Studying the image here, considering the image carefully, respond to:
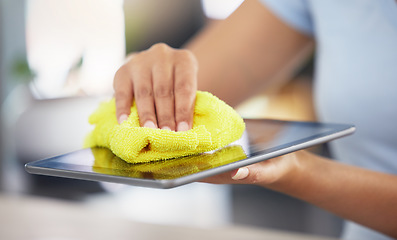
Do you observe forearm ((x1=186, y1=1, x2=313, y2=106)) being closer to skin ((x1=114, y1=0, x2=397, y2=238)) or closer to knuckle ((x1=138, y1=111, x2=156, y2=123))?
skin ((x1=114, y1=0, x2=397, y2=238))

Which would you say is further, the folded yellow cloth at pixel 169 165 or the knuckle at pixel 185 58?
the knuckle at pixel 185 58

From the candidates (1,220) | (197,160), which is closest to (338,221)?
(1,220)

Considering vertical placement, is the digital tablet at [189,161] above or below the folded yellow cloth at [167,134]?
below

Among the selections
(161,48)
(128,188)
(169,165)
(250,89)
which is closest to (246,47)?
(250,89)

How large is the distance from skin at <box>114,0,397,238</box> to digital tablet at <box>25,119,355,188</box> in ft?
0.05

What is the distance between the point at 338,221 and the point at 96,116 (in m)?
0.88

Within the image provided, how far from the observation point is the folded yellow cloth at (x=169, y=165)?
21cm

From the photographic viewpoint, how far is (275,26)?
0.50 meters

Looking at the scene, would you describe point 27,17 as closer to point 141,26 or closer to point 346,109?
point 141,26

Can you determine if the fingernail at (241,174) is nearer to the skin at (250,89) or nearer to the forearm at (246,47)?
the skin at (250,89)

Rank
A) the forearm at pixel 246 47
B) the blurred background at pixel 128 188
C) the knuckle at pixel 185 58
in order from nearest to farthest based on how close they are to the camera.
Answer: the knuckle at pixel 185 58 < the forearm at pixel 246 47 < the blurred background at pixel 128 188

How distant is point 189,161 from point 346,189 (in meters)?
0.18

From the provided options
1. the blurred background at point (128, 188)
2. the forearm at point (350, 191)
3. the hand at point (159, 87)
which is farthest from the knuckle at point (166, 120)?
the blurred background at point (128, 188)

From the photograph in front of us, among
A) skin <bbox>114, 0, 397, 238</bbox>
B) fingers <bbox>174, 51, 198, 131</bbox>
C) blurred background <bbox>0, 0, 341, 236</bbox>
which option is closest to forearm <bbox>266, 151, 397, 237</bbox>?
skin <bbox>114, 0, 397, 238</bbox>
